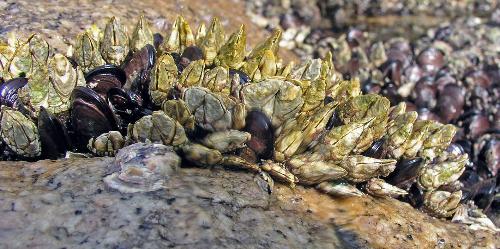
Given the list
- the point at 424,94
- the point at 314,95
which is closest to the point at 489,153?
the point at 424,94

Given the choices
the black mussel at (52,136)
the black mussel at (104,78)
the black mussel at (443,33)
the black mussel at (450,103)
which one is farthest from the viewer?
the black mussel at (443,33)

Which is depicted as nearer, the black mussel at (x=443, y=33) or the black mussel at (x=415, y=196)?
the black mussel at (x=415, y=196)

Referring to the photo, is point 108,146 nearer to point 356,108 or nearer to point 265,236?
point 265,236

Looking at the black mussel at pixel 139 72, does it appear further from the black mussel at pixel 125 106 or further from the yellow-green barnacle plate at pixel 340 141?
the yellow-green barnacle plate at pixel 340 141

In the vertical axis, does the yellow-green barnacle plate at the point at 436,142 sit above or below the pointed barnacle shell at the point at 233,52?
below

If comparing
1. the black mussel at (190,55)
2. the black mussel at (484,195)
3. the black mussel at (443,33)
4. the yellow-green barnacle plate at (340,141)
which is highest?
the black mussel at (443,33)

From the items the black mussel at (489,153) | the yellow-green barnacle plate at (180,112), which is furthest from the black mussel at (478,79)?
the yellow-green barnacle plate at (180,112)

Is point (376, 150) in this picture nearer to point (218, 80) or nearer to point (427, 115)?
point (218, 80)

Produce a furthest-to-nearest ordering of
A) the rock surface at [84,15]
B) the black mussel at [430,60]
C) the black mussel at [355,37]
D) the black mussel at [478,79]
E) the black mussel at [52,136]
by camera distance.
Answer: the black mussel at [355,37]
the black mussel at [430,60]
the black mussel at [478,79]
the rock surface at [84,15]
the black mussel at [52,136]
